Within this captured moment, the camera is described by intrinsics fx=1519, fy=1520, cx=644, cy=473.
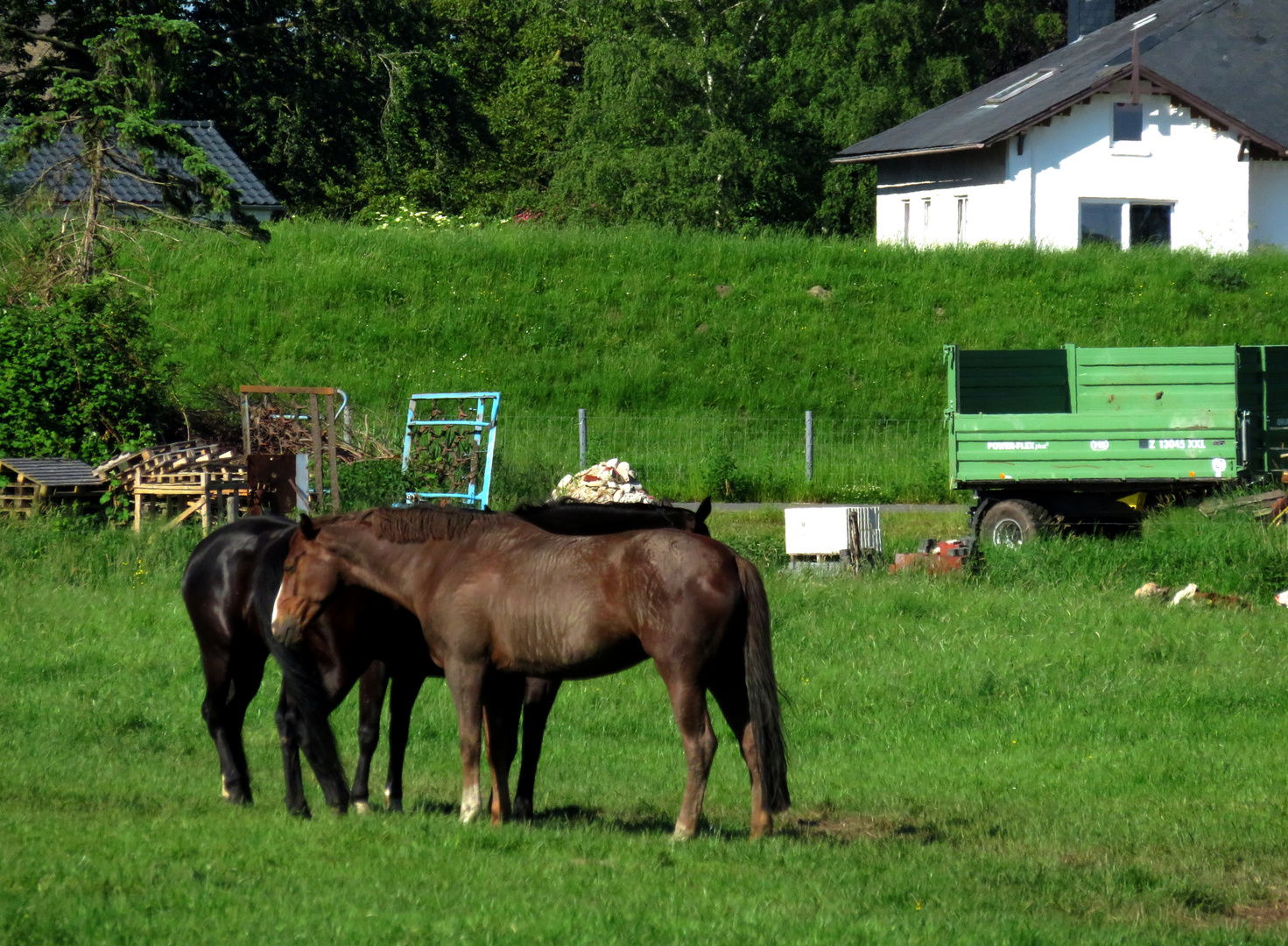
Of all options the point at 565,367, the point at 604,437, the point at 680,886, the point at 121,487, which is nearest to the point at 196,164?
the point at 121,487

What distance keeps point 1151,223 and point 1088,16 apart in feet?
35.4

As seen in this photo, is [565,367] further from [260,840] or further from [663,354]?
[260,840]

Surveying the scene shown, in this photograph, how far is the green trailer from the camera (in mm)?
17641

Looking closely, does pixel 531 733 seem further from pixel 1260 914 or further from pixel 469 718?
pixel 1260 914

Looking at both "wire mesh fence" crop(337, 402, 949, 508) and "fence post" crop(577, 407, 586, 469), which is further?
"fence post" crop(577, 407, 586, 469)

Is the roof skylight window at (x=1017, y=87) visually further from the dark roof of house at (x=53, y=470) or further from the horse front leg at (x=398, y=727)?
the horse front leg at (x=398, y=727)

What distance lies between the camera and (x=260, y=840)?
6.40 metres

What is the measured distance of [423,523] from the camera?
733cm

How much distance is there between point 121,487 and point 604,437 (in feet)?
33.9

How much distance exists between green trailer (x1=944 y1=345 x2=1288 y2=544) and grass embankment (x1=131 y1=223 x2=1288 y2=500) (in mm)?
6762

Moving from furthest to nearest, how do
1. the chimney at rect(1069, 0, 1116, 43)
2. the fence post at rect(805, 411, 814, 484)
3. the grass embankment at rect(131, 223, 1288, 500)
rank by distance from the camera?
the chimney at rect(1069, 0, 1116, 43) < the grass embankment at rect(131, 223, 1288, 500) < the fence post at rect(805, 411, 814, 484)

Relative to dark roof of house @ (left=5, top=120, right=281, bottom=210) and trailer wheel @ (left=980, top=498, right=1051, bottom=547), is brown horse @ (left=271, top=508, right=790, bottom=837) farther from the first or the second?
dark roof of house @ (left=5, top=120, right=281, bottom=210)

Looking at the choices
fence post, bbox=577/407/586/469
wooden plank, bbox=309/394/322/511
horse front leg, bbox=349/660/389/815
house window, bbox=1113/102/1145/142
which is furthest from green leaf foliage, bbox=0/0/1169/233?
horse front leg, bbox=349/660/389/815

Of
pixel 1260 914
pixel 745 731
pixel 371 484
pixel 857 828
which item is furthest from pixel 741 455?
pixel 1260 914
